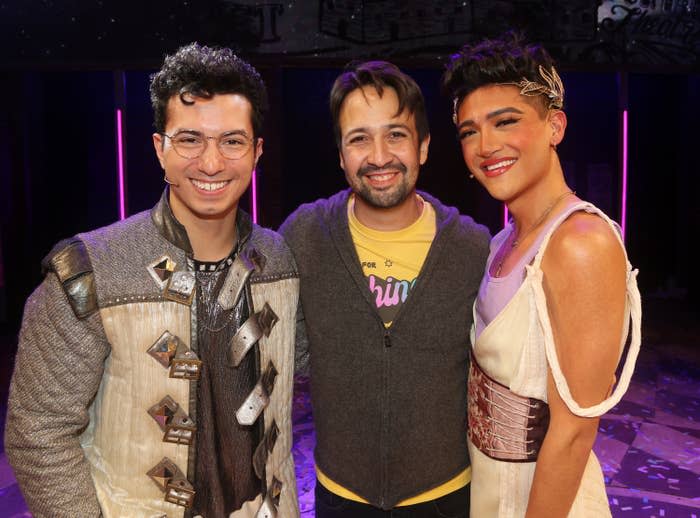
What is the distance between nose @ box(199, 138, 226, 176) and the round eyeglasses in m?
0.01

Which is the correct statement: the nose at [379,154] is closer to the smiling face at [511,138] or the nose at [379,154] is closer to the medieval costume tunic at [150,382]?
the smiling face at [511,138]

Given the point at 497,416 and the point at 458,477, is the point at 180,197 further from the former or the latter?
the point at 458,477

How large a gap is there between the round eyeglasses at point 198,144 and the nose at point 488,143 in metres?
0.72

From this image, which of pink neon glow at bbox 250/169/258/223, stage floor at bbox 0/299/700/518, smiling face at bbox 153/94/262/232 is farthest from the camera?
pink neon glow at bbox 250/169/258/223

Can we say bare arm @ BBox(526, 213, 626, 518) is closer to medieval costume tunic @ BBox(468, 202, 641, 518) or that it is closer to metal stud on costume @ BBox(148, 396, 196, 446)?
medieval costume tunic @ BBox(468, 202, 641, 518)

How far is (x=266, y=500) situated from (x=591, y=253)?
114cm

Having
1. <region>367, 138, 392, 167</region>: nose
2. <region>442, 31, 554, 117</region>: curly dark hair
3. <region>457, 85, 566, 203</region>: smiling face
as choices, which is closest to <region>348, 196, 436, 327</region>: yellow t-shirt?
<region>367, 138, 392, 167</region>: nose

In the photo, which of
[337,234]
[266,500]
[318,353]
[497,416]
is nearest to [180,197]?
[337,234]

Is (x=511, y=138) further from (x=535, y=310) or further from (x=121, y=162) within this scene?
(x=121, y=162)

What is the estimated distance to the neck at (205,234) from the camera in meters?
1.62

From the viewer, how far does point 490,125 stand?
1674 millimetres

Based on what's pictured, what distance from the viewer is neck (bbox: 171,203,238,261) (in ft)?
5.31

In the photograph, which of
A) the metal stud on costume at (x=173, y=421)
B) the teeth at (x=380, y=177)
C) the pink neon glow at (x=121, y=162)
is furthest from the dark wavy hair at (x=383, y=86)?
the pink neon glow at (x=121, y=162)

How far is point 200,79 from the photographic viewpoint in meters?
1.58
